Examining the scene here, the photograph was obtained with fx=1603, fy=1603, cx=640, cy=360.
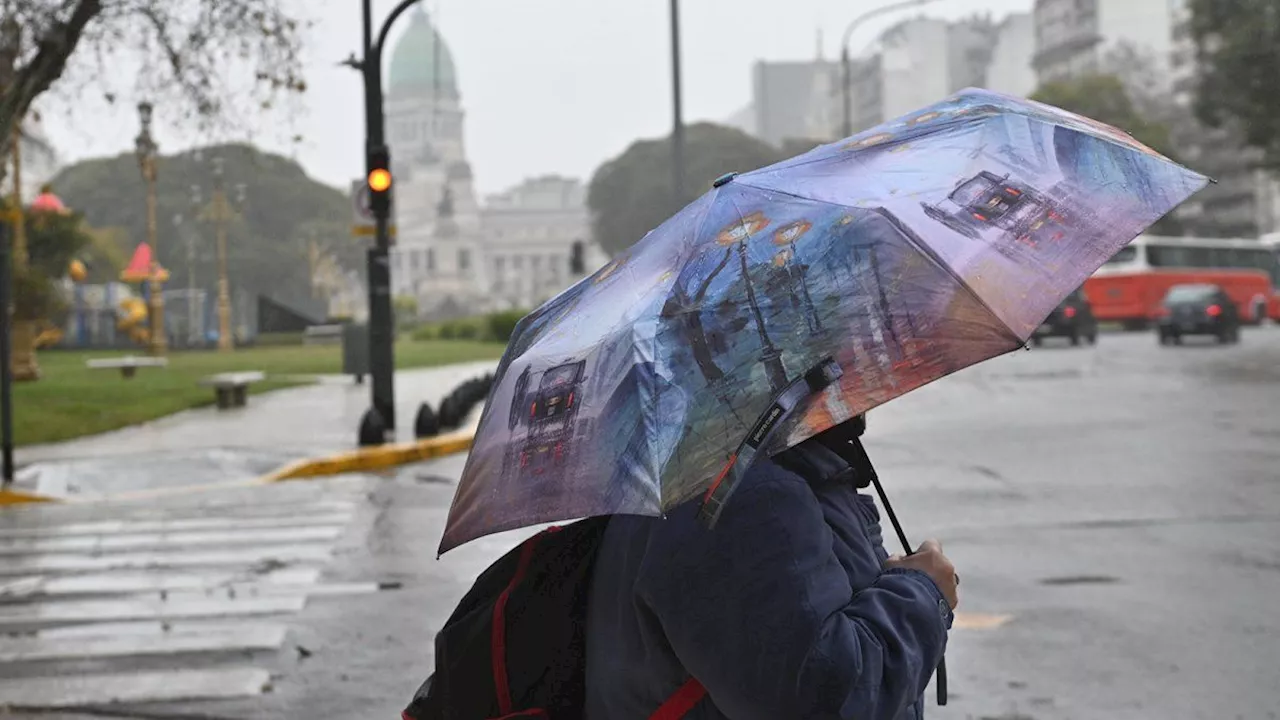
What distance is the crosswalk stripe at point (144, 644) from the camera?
6.66m

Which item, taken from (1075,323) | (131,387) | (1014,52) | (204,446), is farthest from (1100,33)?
(204,446)

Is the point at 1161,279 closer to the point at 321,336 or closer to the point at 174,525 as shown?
the point at 321,336

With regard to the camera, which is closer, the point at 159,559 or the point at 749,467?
the point at 749,467

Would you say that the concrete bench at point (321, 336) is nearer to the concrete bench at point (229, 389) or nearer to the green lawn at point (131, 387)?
the green lawn at point (131, 387)

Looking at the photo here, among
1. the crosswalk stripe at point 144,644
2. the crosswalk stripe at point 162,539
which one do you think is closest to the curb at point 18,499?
the crosswalk stripe at point 162,539

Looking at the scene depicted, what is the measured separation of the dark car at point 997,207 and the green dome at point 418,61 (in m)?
144

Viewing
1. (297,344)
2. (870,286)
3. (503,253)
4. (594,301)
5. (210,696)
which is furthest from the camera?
(503,253)

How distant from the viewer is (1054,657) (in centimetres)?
603

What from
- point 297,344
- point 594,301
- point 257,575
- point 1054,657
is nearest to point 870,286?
point 594,301

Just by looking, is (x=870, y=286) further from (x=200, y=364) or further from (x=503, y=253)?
(x=503, y=253)

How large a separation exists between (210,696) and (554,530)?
12.6ft

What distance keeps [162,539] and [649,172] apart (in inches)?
3684

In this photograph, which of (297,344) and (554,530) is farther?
(297,344)

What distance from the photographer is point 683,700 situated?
7.52 feet
